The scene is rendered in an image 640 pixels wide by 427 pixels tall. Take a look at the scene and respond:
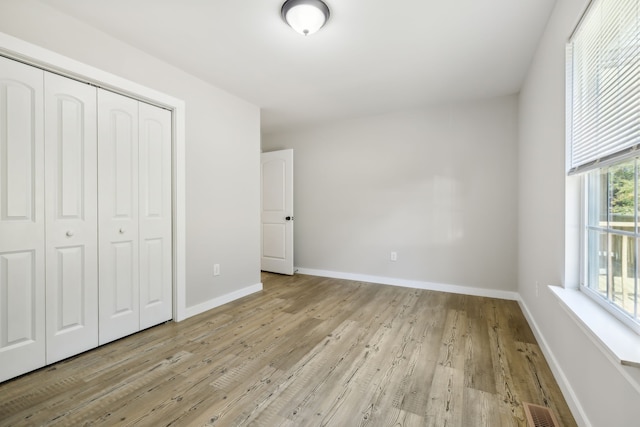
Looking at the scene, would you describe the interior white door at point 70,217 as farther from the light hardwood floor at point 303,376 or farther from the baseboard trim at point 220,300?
the baseboard trim at point 220,300

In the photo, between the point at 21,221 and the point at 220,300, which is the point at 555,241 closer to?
the point at 220,300

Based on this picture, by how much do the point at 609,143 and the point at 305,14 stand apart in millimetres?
1812

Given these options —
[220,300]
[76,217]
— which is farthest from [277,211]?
[76,217]

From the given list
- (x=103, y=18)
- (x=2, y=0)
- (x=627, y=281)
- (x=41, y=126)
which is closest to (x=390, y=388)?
(x=627, y=281)

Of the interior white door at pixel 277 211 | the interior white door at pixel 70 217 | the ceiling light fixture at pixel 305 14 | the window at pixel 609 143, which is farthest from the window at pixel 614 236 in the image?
the interior white door at pixel 277 211

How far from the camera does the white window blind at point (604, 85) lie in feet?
3.72

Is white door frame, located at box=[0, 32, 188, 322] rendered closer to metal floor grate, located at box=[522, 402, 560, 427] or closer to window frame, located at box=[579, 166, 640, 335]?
metal floor grate, located at box=[522, 402, 560, 427]

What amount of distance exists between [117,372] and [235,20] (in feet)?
8.46

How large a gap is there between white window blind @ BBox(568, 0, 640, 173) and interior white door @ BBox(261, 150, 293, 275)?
3553mm

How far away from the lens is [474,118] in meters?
3.64

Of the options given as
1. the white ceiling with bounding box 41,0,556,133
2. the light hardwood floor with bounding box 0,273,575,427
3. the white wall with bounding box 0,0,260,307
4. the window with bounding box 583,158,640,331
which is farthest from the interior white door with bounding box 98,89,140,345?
the window with bounding box 583,158,640,331

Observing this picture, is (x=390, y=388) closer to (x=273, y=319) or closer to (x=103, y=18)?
(x=273, y=319)

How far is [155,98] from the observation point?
2607mm

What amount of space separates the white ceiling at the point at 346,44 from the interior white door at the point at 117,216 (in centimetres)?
63
